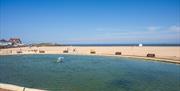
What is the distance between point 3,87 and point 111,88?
323 inches

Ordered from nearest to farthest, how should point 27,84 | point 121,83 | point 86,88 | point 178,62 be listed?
point 86,88
point 27,84
point 121,83
point 178,62

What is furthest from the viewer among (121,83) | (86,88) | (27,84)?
(121,83)

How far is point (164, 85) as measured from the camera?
2067cm

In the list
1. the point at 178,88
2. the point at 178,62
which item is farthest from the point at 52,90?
the point at 178,62

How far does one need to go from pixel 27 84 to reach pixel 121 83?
7.97 meters

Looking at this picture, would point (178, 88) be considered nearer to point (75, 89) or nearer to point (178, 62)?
point (75, 89)

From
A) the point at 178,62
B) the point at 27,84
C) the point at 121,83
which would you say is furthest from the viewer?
the point at 178,62

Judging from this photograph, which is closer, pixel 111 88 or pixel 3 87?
pixel 3 87

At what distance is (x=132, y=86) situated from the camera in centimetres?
2009

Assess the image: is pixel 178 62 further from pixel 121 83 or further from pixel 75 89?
pixel 75 89

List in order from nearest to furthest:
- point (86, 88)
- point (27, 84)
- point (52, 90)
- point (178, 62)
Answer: point (52, 90) → point (86, 88) → point (27, 84) → point (178, 62)

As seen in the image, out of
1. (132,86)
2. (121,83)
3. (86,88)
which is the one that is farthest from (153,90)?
(86,88)

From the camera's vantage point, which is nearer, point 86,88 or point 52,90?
point 52,90

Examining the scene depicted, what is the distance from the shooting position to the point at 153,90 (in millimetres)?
18547
